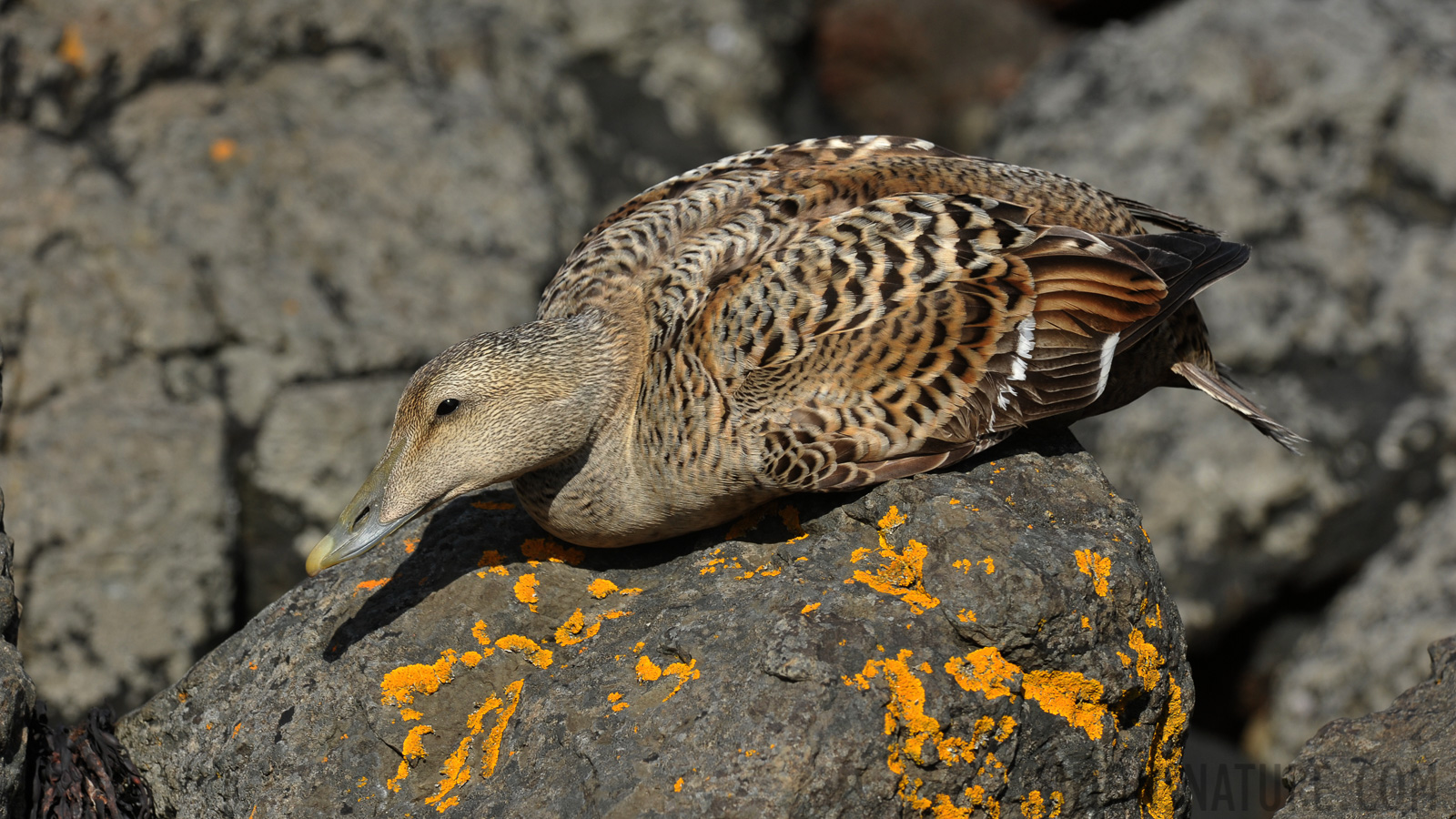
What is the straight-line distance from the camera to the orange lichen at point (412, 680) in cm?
368

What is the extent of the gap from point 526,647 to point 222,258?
3871 millimetres

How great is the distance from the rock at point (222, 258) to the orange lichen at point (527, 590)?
281 centimetres

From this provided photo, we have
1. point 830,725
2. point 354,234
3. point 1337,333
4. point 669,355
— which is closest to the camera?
point 830,725

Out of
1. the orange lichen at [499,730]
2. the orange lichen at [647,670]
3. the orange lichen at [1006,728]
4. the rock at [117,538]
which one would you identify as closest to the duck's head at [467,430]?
the orange lichen at [499,730]

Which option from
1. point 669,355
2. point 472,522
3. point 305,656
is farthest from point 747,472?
point 305,656

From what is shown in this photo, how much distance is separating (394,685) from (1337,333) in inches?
240

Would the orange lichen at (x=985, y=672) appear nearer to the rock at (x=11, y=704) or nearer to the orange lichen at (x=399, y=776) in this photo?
the orange lichen at (x=399, y=776)

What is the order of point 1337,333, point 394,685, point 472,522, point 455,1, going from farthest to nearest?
point 455,1 → point 1337,333 → point 472,522 → point 394,685

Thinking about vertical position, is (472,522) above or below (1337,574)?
above

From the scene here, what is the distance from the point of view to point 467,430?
3.83 metres

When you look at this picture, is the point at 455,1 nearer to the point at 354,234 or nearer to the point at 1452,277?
the point at 354,234

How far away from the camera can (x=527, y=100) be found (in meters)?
7.80

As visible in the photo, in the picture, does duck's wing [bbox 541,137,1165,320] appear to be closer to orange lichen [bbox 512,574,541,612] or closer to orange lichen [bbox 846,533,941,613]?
orange lichen [bbox 512,574,541,612]

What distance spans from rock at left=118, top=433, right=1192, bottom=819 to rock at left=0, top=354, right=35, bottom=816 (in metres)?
0.42
